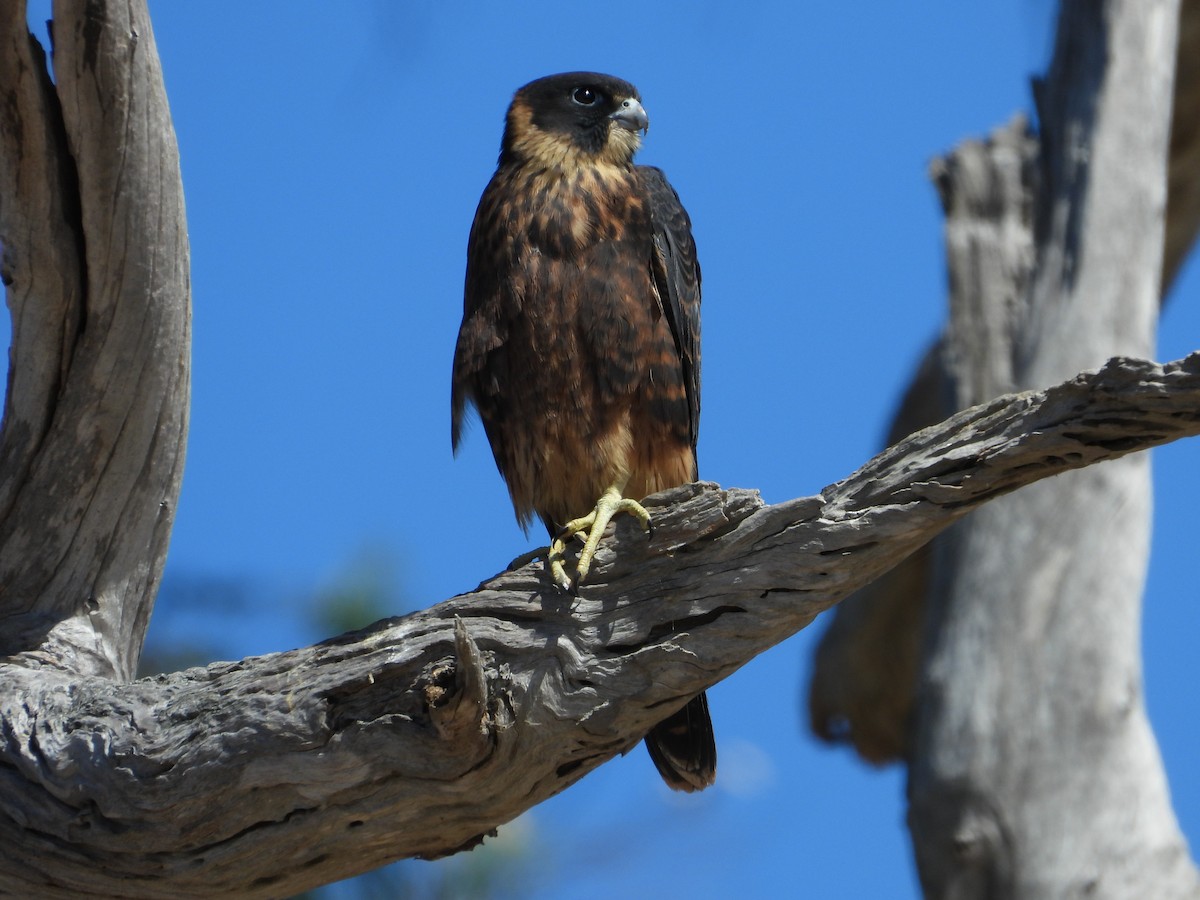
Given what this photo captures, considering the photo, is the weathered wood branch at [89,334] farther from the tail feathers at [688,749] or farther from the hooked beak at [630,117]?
the hooked beak at [630,117]

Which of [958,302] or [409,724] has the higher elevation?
[958,302]

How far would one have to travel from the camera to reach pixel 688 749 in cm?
357

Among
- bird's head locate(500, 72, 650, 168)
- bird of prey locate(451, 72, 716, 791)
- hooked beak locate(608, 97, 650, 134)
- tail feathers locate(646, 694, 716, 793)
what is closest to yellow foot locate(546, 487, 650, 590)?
bird of prey locate(451, 72, 716, 791)

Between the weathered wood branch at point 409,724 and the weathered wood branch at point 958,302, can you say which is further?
the weathered wood branch at point 958,302

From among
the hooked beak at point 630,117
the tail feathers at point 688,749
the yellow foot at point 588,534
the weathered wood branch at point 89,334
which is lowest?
the tail feathers at point 688,749

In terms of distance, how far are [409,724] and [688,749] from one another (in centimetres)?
91

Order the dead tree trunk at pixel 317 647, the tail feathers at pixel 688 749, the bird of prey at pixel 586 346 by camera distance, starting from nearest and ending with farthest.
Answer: the dead tree trunk at pixel 317 647 → the tail feathers at pixel 688 749 → the bird of prey at pixel 586 346

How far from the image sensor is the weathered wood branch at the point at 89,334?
3217 millimetres

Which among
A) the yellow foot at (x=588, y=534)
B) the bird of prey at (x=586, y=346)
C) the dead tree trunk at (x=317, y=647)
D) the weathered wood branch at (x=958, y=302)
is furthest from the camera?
the weathered wood branch at (x=958, y=302)

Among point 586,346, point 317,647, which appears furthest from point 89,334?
point 586,346

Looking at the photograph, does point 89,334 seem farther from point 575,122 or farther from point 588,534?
point 575,122

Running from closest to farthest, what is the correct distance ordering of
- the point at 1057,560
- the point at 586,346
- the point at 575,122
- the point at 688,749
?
the point at 688,749
the point at 586,346
the point at 575,122
the point at 1057,560

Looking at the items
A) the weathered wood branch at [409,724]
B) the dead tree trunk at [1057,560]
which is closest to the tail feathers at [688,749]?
the weathered wood branch at [409,724]

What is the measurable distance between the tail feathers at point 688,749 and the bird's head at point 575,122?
1.66m
